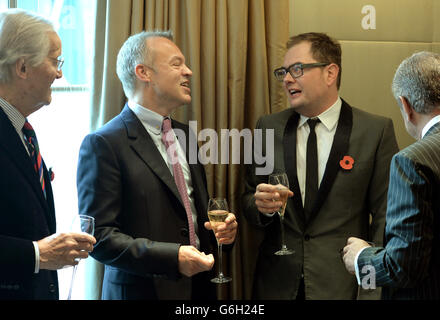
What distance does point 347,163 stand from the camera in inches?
108

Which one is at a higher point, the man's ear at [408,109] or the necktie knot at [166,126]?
the man's ear at [408,109]

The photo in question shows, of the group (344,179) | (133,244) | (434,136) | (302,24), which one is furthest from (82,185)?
(302,24)

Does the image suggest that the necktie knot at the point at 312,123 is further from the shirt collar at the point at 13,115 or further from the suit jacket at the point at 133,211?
the shirt collar at the point at 13,115

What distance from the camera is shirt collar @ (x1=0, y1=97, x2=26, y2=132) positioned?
207cm

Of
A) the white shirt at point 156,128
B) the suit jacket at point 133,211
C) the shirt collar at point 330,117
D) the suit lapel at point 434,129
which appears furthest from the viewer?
the shirt collar at point 330,117

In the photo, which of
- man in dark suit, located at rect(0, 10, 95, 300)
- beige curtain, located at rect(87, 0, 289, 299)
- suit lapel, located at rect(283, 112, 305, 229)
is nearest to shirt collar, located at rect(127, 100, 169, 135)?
beige curtain, located at rect(87, 0, 289, 299)

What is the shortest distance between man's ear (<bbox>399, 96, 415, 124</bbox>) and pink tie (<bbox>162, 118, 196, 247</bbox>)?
3.53 feet

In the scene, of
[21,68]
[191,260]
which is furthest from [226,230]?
[21,68]

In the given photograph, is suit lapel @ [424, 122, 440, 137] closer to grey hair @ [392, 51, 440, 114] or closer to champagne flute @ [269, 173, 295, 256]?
grey hair @ [392, 51, 440, 114]

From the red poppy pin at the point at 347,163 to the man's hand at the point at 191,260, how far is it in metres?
0.88

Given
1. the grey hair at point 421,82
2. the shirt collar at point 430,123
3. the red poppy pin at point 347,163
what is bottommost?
the red poppy pin at point 347,163

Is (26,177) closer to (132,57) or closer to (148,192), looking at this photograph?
(148,192)

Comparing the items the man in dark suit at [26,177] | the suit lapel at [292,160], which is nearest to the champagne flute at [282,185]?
the suit lapel at [292,160]

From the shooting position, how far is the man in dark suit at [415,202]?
6.22 feet
